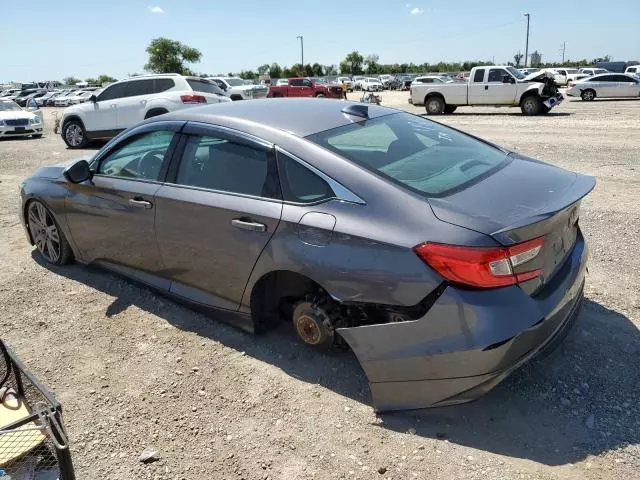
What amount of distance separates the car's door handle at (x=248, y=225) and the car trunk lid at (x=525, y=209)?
0.97m

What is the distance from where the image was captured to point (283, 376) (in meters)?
3.15

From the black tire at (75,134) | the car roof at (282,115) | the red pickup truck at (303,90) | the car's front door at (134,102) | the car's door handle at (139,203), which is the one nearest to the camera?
the car roof at (282,115)

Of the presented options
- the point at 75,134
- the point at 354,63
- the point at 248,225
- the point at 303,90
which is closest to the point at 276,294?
the point at 248,225

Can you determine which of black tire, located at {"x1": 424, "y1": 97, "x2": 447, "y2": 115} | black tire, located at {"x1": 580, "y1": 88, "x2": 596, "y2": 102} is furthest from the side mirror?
black tire, located at {"x1": 580, "y1": 88, "x2": 596, "y2": 102}

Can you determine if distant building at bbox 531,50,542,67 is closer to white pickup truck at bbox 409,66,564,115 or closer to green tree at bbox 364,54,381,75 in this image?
green tree at bbox 364,54,381,75

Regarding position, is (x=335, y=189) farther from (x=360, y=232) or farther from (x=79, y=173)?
(x=79, y=173)

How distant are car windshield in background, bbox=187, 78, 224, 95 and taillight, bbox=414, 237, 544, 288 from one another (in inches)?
471

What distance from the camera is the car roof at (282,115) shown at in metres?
3.21

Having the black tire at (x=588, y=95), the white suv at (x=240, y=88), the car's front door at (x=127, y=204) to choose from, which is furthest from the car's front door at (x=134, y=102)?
the black tire at (x=588, y=95)

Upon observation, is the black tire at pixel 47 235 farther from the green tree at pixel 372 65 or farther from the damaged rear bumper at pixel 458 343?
the green tree at pixel 372 65

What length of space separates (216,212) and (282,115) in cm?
74

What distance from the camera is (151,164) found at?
3.83 metres

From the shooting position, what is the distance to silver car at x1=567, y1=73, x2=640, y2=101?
26.9 m

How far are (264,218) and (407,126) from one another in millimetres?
1270
